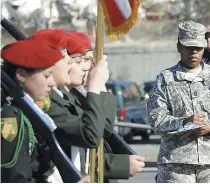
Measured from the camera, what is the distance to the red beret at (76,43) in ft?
19.3

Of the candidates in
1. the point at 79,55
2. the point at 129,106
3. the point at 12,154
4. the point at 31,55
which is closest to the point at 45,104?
the point at 31,55

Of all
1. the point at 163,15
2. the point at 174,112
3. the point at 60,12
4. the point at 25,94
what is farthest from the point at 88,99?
the point at 163,15

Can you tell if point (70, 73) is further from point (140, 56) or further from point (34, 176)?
point (140, 56)

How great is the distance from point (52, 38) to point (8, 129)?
72 cm

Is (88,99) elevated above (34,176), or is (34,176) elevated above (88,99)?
(88,99)

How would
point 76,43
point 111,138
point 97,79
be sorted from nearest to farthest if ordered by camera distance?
point 97,79 < point 76,43 < point 111,138

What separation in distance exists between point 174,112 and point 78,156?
2215mm

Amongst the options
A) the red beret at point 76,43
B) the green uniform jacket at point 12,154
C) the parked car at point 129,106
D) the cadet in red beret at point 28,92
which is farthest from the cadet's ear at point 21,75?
the parked car at point 129,106

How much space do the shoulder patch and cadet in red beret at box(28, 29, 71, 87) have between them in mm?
362

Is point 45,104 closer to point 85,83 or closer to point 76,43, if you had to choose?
point 85,83

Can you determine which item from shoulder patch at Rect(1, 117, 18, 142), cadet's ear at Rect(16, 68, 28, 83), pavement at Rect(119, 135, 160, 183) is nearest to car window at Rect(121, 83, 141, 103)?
pavement at Rect(119, 135, 160, 183)

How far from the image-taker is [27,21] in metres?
49.5

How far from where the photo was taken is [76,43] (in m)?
6.02

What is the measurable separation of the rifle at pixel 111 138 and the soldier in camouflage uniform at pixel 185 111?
1.00 meters
